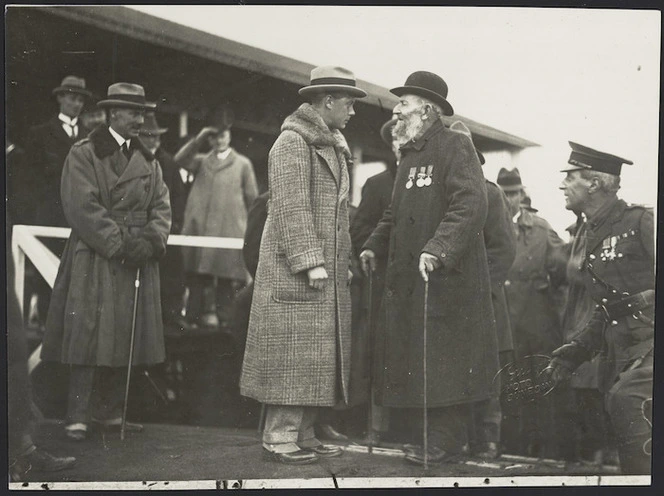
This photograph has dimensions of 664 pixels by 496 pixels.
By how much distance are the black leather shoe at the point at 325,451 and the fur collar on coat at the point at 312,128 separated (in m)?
1.70

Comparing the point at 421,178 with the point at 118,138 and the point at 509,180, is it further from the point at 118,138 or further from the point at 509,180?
the point at 118,138

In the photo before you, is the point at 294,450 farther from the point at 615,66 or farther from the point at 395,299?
the point at 615,66

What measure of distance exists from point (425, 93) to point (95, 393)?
2576 mm

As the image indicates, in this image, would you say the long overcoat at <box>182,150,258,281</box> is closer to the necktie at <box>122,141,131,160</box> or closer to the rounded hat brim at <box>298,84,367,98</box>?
the necktie at <box>122,141,131,160</box>

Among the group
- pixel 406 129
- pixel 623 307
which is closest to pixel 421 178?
pixel 406 129

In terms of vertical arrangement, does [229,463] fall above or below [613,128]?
below

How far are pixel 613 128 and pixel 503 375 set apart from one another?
5.33 ft

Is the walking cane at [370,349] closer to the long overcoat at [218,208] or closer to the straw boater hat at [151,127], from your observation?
the long overcoat at [218,208]

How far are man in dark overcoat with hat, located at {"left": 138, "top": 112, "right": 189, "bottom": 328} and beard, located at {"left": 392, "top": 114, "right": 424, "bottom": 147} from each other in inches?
50.6

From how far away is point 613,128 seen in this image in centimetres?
458

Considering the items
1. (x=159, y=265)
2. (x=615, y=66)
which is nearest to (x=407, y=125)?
(x=615, y=66)

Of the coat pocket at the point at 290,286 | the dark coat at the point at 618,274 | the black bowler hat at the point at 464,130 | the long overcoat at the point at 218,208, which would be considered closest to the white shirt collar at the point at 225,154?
the long overcoat at the point at 218,208

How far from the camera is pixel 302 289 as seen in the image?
13.6ft

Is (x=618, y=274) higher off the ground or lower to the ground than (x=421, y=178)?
lower
